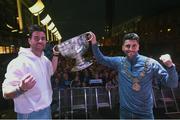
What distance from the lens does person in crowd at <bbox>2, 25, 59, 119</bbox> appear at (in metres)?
3.46

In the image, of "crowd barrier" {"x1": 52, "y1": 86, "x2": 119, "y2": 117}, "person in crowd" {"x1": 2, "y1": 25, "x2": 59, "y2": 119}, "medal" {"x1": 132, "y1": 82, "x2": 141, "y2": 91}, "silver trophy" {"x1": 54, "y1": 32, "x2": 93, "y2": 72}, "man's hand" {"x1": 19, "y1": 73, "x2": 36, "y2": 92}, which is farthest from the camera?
"crowd barrier" {"x1": 52, "y1": 86, "x2": 119, "y2": 117}

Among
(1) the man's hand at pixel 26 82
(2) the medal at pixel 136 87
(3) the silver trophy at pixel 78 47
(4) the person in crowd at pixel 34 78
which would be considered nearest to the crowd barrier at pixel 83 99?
(3) the silver trophy at pixel 78 47

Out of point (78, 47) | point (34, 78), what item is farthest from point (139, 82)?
point (34, 78)

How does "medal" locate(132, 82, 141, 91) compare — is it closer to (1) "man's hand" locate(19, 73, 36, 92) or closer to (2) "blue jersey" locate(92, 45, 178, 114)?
(2) "blue jersey" locate(92, 45, 178, 114)

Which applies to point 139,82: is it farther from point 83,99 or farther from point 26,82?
point 83,99

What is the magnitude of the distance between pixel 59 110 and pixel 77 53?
4587mm

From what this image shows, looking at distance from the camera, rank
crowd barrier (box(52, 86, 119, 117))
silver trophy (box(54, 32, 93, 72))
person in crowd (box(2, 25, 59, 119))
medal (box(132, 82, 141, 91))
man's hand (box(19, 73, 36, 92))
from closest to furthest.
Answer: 1. man's hand (box(19, 73, 36, 92))
2. person in crowd (box(2, 25, 59, 119))
3. medal (box(132, 82, 141, 91))
4. silver trophy (box(54, 32, 93, 72))
5. crowd barrier (box(52, 86, 119, 117))

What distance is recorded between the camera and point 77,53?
478cm

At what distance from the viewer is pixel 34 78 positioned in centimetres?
356

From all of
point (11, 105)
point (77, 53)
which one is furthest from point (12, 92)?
point (11, 105)

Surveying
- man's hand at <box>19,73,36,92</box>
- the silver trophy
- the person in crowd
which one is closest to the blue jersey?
the silver trophy

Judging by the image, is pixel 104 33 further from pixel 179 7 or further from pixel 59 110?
pixel 59 110

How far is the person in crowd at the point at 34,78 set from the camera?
11.4 feet

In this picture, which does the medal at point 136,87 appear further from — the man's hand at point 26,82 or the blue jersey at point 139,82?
the man's hand at point 26,82
